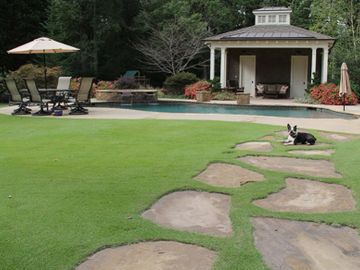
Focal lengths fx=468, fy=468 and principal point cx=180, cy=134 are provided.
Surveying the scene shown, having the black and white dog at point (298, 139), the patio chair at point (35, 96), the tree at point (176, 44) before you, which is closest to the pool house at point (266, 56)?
the tree at point (176, 44)

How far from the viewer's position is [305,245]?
3.50 m

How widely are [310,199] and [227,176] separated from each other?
1143mm

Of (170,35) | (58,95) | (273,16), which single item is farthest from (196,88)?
(58,95)

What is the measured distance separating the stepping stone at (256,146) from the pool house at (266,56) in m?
14.1

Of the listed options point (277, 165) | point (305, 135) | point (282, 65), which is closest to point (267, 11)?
point (282, 65)

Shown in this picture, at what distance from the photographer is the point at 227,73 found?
24.5m

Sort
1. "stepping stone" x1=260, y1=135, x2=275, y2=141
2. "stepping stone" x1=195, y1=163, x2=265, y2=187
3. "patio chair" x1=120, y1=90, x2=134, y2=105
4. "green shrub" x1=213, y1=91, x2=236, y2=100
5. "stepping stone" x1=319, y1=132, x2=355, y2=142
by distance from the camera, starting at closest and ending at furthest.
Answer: "stepping stone" x1=195, y1=163, x2=265, y2=187
"stepping stone" x1=260, y1=135, x2=275, y2=141
"stepping stone" x1=319, y1=132, x2=355, y2=142
"patio chair" x1=120, y1=90, x2=134, y2=105
"green shrub" x1=213, y1=91, x2=236, y2=100

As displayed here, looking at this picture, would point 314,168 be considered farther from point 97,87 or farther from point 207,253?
point 97,87

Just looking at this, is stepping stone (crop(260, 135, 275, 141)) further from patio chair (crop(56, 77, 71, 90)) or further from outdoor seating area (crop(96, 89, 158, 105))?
outdoor seating area (crop(96, 89, 158, 105))

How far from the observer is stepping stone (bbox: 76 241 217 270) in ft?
10.1

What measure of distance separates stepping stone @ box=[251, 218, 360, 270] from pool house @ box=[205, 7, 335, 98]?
1815 centimetres

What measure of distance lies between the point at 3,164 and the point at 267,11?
68.9 feet

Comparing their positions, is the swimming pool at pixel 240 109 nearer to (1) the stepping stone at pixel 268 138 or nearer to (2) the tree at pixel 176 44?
(1) the stepping stone at pixel 268 138

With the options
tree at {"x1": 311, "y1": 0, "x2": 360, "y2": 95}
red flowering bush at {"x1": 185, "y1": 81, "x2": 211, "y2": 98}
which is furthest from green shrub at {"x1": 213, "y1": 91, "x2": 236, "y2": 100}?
tree at {"x1": 311, "y1": 0, "x2": 360, "y2": 95}
